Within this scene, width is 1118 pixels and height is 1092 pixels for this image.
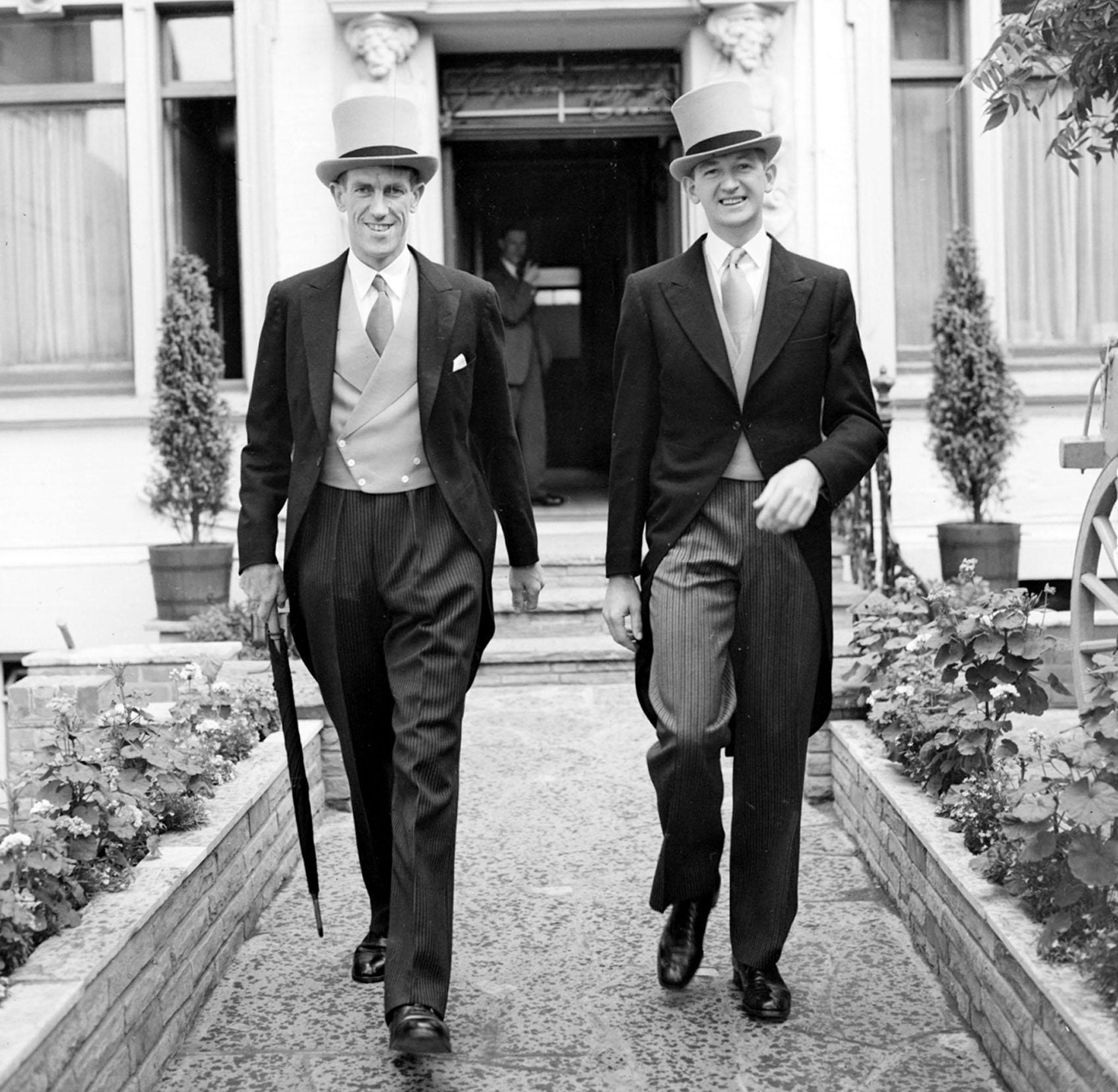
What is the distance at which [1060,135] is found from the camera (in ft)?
14.9

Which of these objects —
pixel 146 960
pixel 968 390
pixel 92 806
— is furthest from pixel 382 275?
pixel 968 390

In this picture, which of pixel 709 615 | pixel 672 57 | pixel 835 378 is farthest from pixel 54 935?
pixel 672 57

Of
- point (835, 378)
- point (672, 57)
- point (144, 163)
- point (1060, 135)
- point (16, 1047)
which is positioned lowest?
point (16, 1047)

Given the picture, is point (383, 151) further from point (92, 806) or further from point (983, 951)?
point (983, 951)

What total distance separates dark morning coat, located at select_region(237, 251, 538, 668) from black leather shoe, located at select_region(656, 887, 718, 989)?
778 mm

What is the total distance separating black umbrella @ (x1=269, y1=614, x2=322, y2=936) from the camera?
3.64 metres

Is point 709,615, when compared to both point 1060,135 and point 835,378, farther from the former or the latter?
point 1060,135

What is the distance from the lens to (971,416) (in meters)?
8.46

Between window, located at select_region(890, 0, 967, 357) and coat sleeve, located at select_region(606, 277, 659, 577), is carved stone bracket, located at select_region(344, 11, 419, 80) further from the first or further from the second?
coat sleeve, located at select_region(606, 277, 659, 577)

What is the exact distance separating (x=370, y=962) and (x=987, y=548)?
553cm

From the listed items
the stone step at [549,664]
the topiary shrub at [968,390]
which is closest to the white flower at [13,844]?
the stone step at [549,664]

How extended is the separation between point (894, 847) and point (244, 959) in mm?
1801

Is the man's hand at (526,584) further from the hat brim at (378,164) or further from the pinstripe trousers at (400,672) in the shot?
the hat brim at (378,164)

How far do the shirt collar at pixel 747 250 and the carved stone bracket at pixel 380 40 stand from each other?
6060 mm
